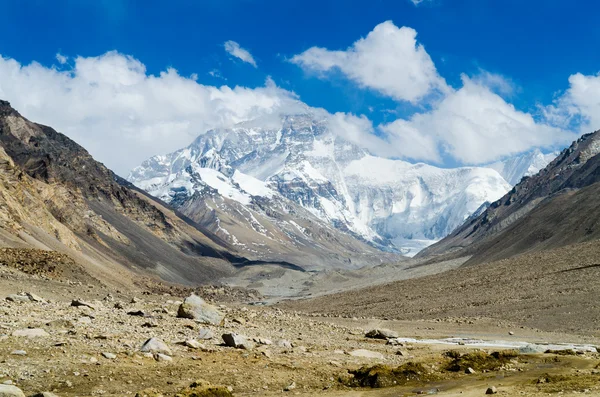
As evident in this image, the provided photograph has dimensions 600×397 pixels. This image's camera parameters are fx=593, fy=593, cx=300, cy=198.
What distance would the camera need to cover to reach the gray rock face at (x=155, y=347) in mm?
22562

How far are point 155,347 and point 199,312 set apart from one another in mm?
10174

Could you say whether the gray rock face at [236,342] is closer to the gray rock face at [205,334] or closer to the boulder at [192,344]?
the gray rock face at [205,334]

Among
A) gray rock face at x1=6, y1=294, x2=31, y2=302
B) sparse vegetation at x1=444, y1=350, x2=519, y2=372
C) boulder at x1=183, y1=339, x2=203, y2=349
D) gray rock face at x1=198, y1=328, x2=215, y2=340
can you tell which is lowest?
gray rock face at x1=6, y1=294, x2=31, y2=302

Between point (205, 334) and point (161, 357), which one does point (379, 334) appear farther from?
point (161, 357)

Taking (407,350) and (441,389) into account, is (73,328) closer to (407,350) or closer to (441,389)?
(441,389)

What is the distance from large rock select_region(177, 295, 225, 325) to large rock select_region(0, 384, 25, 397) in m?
16.2

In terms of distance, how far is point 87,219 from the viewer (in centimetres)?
18838

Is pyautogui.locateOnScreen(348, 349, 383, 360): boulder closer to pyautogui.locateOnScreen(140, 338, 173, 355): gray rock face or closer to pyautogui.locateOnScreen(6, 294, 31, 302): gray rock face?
pyautogui.locateOnScreen(140, 338, 173, 355): gray rock face

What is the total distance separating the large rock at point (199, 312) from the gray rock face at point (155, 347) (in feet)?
28.5

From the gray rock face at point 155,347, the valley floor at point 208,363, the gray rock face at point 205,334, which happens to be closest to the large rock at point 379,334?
the valley floor at point 208,363

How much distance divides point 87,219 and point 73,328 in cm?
17386

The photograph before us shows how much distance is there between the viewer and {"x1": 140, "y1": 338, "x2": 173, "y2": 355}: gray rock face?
2256 cm

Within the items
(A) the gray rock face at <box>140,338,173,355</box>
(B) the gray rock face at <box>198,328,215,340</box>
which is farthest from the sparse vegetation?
(A) the gray rock face at <box>140,338,173,355</box>

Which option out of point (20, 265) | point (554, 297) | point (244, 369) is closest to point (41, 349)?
point (244, 369)
